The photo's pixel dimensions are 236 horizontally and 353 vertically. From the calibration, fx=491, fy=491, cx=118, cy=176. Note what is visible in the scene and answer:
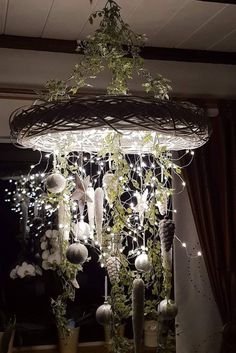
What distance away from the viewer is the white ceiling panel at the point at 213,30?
7.38ft

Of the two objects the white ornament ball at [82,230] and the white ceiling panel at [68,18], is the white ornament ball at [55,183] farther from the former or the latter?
the white ceiling panel at [68,18]

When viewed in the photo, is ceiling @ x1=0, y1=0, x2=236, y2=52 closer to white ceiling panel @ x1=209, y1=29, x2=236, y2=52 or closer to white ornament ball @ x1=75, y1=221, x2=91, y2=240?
white ceiling panel @ x1=209, y1=29, x2=236, y2=52

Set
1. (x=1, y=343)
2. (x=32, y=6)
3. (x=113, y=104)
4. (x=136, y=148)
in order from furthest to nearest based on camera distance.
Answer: (x=1, y=343) → (x=32, y=6) → (x=136, y=148) → (x=113, y=104)

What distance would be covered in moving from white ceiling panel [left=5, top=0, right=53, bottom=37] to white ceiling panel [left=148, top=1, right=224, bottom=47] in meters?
0.59

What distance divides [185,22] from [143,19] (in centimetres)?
20

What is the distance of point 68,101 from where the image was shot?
132 cm

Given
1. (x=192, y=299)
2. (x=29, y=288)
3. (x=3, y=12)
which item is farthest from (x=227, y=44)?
(x=29, y=288)

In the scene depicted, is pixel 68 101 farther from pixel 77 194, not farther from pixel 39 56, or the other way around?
pixel 39 56

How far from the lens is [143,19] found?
2283mm

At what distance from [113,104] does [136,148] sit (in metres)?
0.60

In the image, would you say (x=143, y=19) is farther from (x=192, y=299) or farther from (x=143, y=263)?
(x=192, y=299)

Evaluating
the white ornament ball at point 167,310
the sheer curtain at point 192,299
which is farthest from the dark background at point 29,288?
the white ornament ball at point 167,310

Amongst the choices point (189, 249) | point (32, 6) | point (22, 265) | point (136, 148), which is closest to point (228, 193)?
point (189, 249)

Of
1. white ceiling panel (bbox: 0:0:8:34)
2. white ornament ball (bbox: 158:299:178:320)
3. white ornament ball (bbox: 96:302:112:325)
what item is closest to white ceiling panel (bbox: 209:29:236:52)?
white ceiling panel (bbox: 0:0:8:34)
